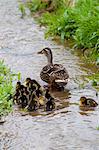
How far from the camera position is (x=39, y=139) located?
6.08 metres

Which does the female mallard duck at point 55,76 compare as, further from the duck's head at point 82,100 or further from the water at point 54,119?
the duck's head at point 82,100

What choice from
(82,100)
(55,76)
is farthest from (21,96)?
(55,76)

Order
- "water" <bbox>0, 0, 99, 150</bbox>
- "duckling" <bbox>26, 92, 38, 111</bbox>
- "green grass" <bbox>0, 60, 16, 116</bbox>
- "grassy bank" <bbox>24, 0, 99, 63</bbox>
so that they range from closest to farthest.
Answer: "water" <bbox>0, 0, 99, 150</bbox>
"green grass" <bbox>0, 60, 16, 116</bbox>
"duckling" <bbox>26, 92, 38, 111</bbox>
"grassy bank" <bbox>24, 0, 99, 63</bbox>

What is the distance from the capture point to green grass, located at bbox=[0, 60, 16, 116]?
666 centimetres

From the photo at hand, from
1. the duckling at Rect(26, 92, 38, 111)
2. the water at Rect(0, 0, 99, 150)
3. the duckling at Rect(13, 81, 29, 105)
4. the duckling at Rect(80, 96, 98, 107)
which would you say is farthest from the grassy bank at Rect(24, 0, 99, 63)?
the duckling at Rect(26, 92, 38, 111)

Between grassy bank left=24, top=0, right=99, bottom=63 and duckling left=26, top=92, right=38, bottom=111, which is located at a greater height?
grassy bank left=24, top=0, right=99, bottom=63

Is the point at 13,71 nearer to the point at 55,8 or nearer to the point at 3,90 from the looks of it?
the point at 3,90

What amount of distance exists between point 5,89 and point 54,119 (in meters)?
0.85

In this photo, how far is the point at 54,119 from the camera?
6.66 meters

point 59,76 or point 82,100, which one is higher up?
point 59,76

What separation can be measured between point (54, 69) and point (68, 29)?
290cm

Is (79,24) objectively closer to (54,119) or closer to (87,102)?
(87,102)

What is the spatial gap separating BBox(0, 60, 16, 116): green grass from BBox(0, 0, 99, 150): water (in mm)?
129

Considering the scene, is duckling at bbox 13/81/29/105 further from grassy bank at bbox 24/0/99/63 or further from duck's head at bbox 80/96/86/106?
grassy bank at bbox 24/0/99/63
